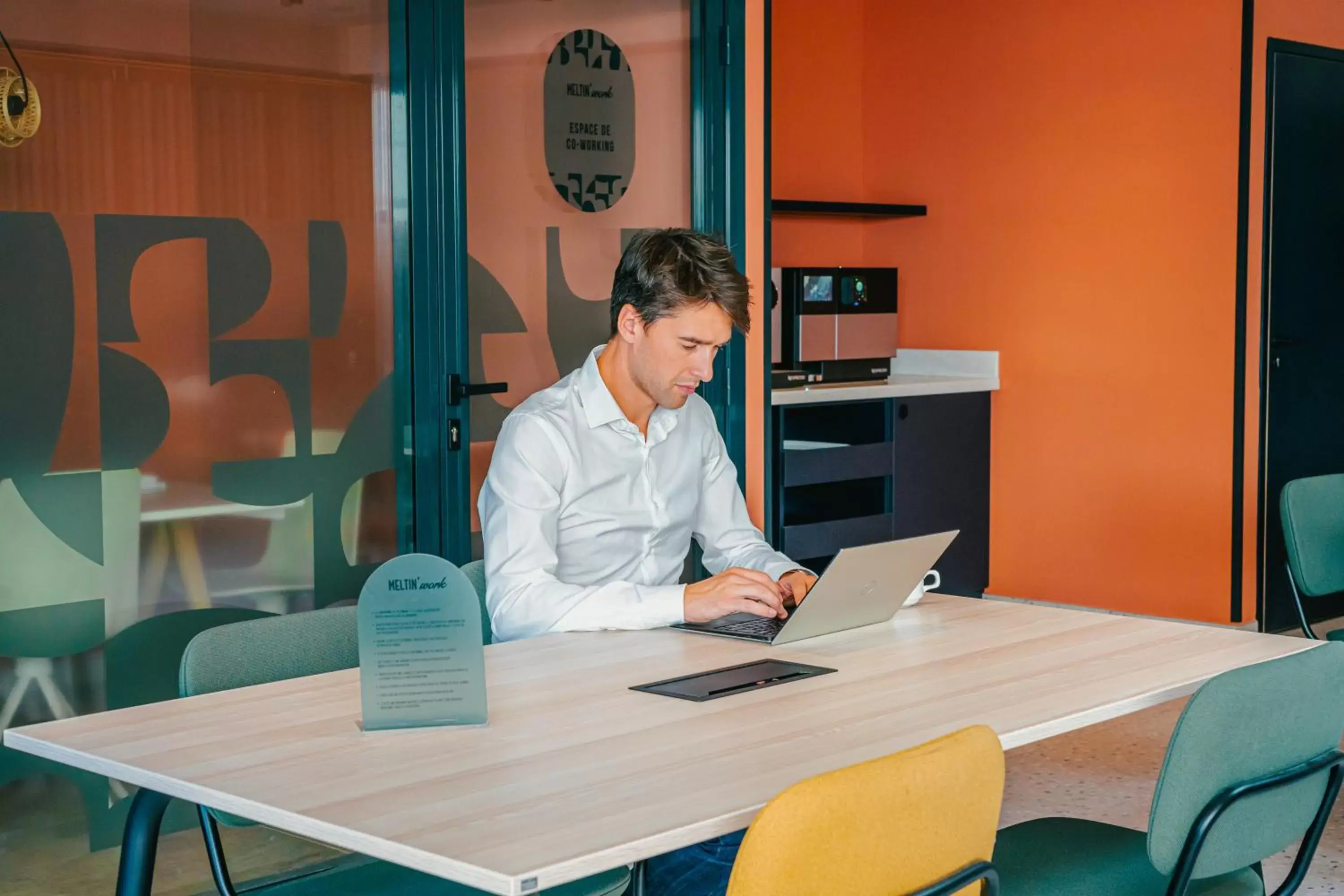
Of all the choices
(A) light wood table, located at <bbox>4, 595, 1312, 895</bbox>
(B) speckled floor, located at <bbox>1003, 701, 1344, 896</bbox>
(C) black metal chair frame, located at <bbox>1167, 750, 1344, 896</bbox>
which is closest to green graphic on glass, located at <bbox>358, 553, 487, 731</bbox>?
(A) light wood table, located at <bbox>4, 595, 1312, 895</bbox>

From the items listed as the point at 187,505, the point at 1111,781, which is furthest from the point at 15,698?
the point at 1111,781

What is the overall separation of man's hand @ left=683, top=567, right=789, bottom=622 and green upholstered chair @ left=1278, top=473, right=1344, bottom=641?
1.45 meters

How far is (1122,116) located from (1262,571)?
1.56 meters

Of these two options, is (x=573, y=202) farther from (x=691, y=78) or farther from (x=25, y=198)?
(x=25, y=198)

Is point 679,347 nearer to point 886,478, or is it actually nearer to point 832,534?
point 832,534

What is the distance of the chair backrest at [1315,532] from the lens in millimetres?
3186

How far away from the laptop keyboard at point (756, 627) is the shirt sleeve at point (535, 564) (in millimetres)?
78

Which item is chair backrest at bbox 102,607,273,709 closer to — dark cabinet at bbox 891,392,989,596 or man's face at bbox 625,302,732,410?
man's face at bbox 625,302,732,410

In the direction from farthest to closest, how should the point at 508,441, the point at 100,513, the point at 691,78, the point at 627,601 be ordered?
the point at 691,78 → the point at 100,513 → the point at 508,441 → the point at 627,601

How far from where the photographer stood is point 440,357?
3.24m

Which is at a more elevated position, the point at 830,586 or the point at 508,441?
the point at 508,441

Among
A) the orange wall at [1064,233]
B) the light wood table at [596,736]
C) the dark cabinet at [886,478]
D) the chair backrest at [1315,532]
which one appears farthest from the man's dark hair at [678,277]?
the orange wall at [1064,233]

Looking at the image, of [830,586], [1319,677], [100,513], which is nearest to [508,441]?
[830,586]

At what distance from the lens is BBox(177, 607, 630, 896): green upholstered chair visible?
1838mm
